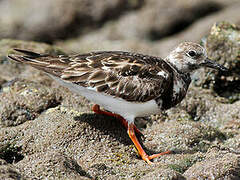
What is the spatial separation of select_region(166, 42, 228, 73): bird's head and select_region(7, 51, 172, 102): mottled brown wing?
0.35m

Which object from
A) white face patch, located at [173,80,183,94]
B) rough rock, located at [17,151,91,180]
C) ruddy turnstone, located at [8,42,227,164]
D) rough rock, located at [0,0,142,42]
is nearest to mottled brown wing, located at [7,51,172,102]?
ruddy turnstone, located at [8,42,227,164]

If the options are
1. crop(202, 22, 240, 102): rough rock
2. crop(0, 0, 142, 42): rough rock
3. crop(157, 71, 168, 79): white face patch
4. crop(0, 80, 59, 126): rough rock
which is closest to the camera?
crop(157, 71, 168, 79): white face patch

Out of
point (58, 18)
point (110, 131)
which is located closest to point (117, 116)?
point (110, 131)

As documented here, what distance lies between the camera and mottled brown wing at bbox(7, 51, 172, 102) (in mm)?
4812

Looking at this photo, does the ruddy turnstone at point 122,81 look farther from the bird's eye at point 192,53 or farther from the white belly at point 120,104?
the bird's eye at point 192,53

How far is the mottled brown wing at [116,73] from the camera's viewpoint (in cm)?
481

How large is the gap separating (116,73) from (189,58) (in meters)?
1.05

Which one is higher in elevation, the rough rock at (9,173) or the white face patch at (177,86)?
the white face patch at (177,86)

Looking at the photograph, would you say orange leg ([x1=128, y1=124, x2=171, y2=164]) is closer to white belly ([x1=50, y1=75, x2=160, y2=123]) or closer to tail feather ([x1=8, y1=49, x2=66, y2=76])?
white belly ([x1=50, y1=75, x2=160, y2=123])

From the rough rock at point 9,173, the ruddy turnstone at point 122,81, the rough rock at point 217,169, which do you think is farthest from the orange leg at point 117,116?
the rough rock at point 9,173

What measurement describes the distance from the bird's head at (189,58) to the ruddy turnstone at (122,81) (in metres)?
0.29

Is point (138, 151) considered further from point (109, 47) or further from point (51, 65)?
point (109, 47)

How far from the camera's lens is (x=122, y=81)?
4.84 meters

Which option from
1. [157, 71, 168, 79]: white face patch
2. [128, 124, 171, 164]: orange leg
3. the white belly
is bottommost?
[128, 124, 171, 164]: orange leg
